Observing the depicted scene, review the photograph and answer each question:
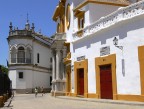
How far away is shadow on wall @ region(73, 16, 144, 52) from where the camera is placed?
715 inches

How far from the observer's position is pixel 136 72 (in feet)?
59.4

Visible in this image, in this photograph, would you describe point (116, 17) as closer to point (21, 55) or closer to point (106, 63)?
point (106, 63)

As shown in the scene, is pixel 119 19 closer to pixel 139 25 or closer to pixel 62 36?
pixel 139 25

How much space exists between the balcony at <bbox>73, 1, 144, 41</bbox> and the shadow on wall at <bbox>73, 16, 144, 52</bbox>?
0.25 meters

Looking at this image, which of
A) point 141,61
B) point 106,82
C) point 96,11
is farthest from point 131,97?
point 96,11

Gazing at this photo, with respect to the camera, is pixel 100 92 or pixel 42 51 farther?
pixel 42 51

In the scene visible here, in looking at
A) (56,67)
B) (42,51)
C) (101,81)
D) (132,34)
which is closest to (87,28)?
(101,81)

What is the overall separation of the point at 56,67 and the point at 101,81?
35.7 feet

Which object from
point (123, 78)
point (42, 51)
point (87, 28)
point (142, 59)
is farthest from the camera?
point (42, 51)

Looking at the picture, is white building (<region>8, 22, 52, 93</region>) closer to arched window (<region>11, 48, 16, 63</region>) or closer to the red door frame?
arched window (<region>11, 48, 16, 63</region>)

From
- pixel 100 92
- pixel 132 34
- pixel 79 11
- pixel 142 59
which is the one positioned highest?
pixel 79 11

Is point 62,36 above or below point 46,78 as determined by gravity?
above

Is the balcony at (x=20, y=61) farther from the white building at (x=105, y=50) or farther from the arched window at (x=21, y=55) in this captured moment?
the white building at (x=105, y=50)

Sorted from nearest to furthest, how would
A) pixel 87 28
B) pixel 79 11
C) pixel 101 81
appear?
pixel 101 81 → pixel 87 28 → pixel 79 11
